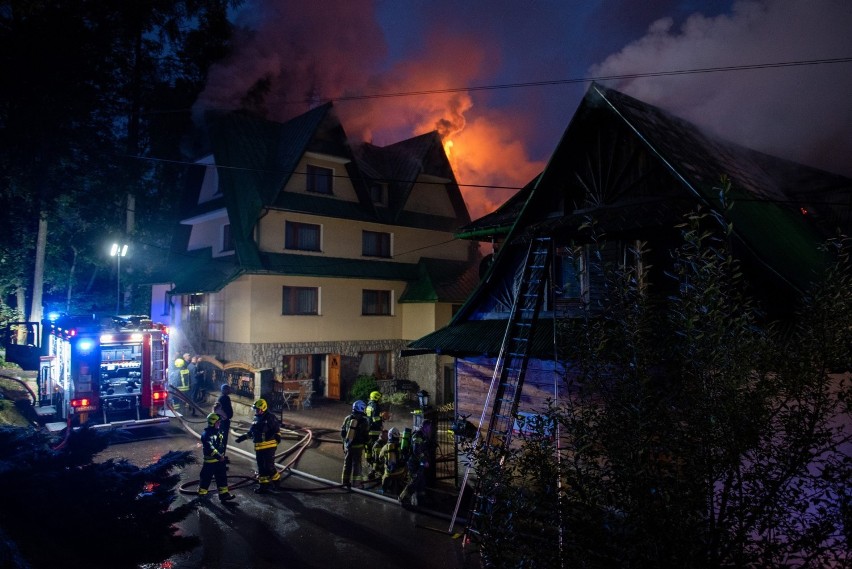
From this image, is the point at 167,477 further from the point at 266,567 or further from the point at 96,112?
the point at 96,112

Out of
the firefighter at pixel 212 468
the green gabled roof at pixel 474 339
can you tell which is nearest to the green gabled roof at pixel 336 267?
the firefighter at pixel 212 468

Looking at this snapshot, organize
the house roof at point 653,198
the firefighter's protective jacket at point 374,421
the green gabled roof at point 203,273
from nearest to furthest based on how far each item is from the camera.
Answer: the house roof at point 653,198, the firefighter's protective jacket at point 374,421, the green gabled roof at point 203,273

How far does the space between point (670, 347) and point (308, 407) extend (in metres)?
18.7

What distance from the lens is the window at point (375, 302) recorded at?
25.7 meters

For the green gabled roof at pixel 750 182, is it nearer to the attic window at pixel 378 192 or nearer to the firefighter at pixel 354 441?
the firefighter at pixel 354 441

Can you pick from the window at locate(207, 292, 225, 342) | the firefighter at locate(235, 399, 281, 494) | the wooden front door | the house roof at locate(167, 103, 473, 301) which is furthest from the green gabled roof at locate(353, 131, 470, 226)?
the firefighter at locate(235, 399, 281, 494)

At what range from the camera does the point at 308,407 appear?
21484mm

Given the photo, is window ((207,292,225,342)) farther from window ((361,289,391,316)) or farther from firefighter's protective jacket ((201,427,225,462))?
firefighter's protective jacket ((201,427,225,462))

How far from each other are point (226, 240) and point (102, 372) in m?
9.43

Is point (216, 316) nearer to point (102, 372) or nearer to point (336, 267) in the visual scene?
point (336, 267)

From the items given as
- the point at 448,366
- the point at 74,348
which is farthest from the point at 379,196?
the point at 74,348

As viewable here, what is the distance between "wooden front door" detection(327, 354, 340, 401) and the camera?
23203mm

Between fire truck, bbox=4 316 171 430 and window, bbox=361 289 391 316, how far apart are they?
1015 cm

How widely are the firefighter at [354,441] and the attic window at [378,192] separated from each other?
15714 millimetres
